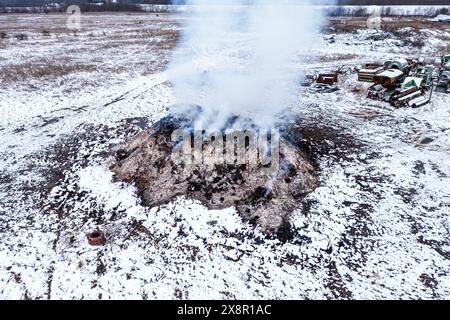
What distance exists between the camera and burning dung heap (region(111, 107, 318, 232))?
1137 cm

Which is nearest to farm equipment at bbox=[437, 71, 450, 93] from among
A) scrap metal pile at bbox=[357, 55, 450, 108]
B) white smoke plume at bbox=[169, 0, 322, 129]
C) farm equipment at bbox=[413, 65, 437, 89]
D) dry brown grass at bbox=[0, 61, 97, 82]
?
scrap metal pile at bbox=[357, 55, 450, 108]

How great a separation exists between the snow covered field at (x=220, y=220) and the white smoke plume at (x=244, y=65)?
8.26 feet

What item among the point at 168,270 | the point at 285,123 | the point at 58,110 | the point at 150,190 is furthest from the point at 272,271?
the point at 58,110

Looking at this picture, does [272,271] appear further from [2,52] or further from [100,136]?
[2,52]

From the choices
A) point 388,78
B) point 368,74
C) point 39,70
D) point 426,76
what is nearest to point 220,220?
point 388,78

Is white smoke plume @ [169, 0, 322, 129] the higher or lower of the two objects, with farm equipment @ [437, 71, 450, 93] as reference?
higher

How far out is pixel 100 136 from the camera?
56.6ft

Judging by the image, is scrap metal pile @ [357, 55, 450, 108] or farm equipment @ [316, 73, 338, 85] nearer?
scrap metal pile @ [357, 55, 450, 108]

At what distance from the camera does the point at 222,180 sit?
1212cm

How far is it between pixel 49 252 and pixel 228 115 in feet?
26.6

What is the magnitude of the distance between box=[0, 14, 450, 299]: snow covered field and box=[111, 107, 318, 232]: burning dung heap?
0.41 m

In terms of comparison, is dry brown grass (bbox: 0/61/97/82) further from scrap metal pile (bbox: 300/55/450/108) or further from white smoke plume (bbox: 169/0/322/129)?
scrap metal pile (bbox: 300/55/450/108)

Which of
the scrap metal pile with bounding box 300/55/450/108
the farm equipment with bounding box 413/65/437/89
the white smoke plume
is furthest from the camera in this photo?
the farm equipment with bounding box 413/65/437/89

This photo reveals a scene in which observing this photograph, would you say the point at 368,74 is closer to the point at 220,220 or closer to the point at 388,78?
the point at 388,78
